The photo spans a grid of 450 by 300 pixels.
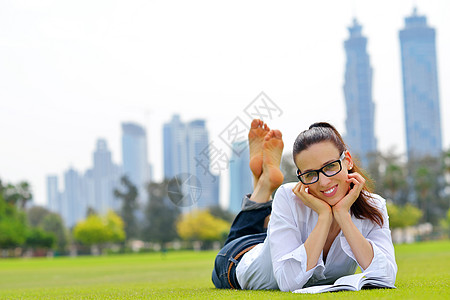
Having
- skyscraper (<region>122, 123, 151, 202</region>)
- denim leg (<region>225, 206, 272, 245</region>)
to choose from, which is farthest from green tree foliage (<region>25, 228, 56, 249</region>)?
skyscraper (<region>122, 123, 151, 202</region>)

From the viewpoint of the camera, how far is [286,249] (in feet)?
10.4

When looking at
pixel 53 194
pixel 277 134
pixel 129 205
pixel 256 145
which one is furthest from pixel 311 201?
pixel 53 194

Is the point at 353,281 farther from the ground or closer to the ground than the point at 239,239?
closer to the ground

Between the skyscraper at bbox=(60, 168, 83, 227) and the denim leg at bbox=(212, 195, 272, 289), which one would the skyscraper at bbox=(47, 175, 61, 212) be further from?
the denim leg at bbox=(212, 195, 272, 289)

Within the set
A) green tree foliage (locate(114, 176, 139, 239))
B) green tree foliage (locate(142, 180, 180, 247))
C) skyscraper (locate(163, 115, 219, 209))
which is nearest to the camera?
skyscraper (locate(163, 115, 219, 209))

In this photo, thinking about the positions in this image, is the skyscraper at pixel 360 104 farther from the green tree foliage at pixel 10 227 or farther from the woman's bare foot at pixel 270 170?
the woman's bare foot at pixel 270 170

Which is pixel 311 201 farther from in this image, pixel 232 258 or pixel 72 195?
pixel 72 195

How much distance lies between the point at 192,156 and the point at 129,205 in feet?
203

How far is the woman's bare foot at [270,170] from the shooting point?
13.8 ft

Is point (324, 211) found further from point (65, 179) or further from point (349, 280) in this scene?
point (65, 179)

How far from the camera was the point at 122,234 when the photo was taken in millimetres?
62312

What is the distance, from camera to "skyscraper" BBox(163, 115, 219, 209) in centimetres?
819

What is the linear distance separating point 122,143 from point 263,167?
169m

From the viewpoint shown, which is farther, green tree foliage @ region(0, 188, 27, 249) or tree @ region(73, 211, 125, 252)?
tree @ region(73, 211, 125, 252)
